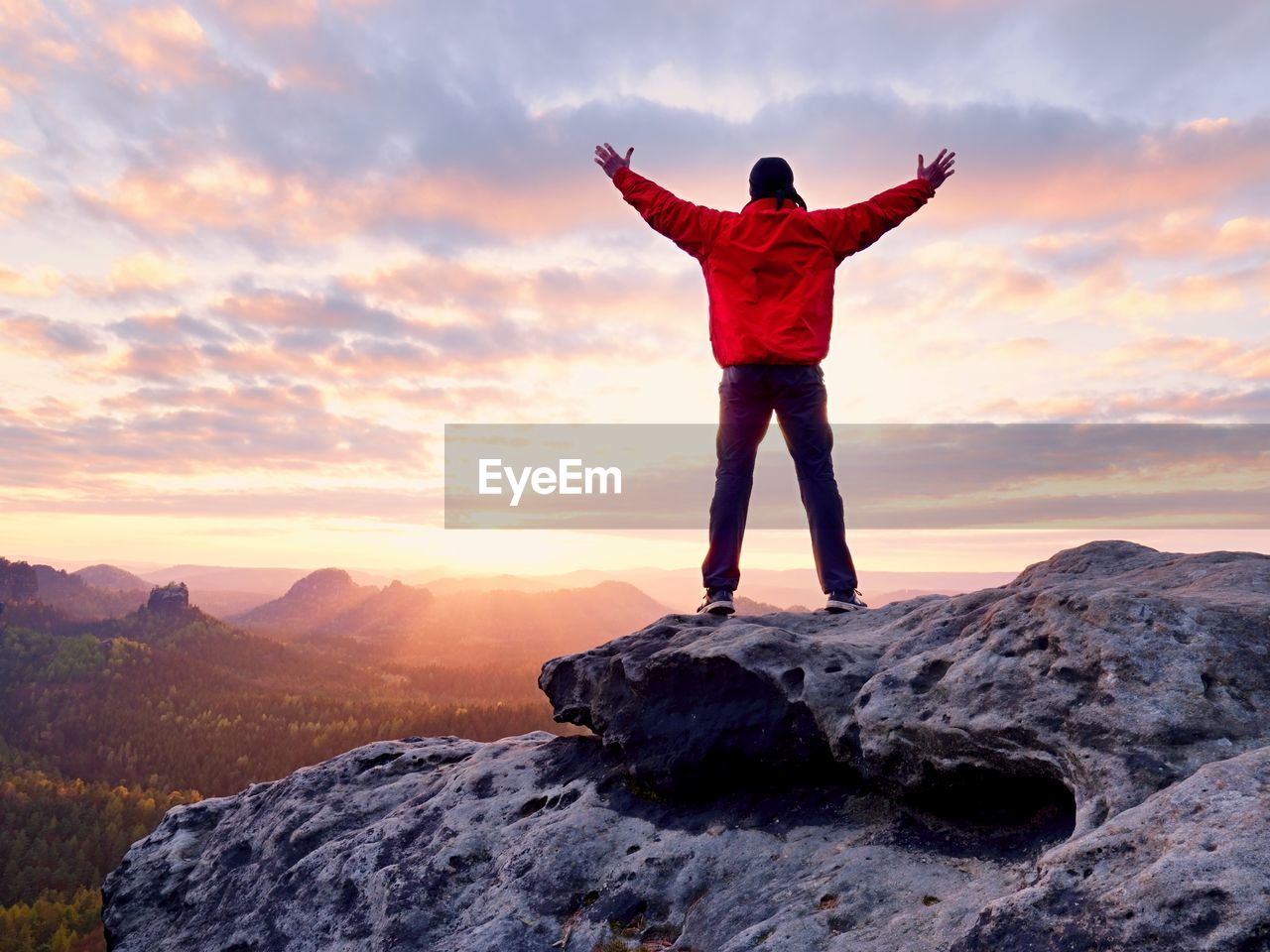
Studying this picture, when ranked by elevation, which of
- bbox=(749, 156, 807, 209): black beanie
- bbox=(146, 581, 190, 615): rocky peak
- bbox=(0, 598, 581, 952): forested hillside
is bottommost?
bbox=(0, 598, 581, 952): forested hillside

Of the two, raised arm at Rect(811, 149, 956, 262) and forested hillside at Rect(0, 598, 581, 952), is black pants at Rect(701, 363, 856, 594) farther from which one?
forested hillside at Rect(0, 598, 581, 952)

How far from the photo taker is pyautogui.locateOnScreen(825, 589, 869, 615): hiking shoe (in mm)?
10234

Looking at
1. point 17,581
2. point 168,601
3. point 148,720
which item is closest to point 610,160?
point 148,720

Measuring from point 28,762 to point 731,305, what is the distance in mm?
109916

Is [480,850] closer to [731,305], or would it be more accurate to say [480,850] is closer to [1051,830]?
[1051,830]

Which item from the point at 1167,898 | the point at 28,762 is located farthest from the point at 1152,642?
the point at 28,762

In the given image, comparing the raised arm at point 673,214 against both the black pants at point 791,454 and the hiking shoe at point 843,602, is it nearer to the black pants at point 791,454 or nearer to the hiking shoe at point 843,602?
the black pants at point 791,454

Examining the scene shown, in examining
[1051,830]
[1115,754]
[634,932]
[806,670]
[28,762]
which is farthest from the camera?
[28,762]

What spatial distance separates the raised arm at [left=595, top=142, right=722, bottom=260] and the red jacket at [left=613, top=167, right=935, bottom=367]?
0.02 m

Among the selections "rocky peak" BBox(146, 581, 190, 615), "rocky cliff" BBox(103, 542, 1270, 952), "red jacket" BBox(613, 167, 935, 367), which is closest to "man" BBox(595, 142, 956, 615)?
"red jacket" BBox(613, 167, 935, 367)

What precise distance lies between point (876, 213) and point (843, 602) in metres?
4.71

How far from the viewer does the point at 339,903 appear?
8477 mm

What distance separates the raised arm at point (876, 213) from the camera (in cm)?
1020

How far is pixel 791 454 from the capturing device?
1043cm
